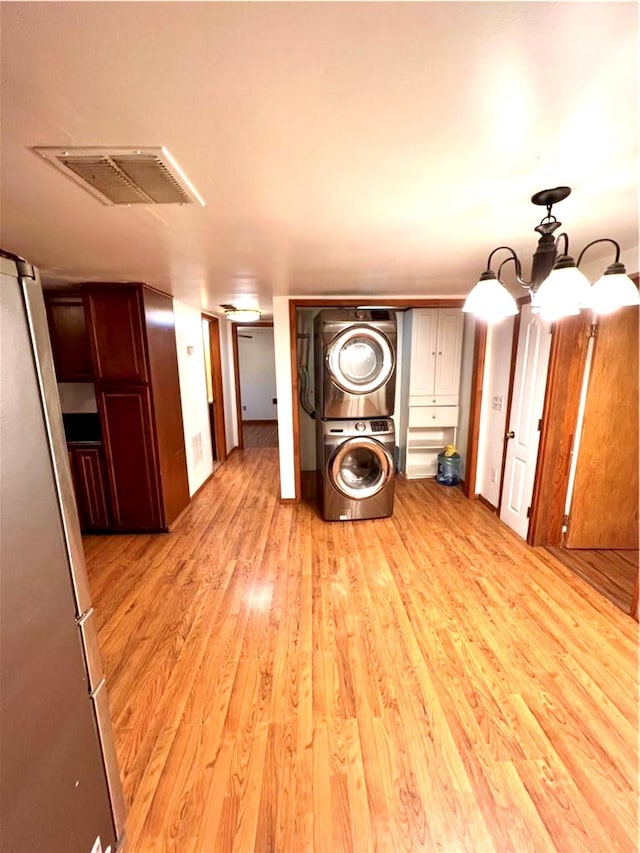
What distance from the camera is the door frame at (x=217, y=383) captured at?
17.0 ft

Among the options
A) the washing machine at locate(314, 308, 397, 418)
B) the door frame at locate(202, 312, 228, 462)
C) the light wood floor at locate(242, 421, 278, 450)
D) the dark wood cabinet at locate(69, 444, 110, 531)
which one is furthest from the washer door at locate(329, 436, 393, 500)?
the light wood floor at locate(242, 421, 278, 450)

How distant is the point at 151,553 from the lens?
9.62ft

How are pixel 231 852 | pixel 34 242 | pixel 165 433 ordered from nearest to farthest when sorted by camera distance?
1. pixel 231 852
2. pixel 34 242
3. pixel 165 433

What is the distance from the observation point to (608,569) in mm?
2590

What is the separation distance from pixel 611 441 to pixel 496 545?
1.20 metres

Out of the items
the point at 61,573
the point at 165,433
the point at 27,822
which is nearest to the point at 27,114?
the point at 61,573

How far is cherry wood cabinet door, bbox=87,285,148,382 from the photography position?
2840 millimetres

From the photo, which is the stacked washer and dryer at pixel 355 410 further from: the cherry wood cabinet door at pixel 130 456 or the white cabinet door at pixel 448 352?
the cherry wood cabinet door at pixel 130 456

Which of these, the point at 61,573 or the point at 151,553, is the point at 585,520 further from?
the point at 151,553

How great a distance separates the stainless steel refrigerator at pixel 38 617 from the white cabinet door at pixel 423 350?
150 inches

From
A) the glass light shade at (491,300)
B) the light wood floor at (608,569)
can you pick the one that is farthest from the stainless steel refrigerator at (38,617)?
the light wood floor at (608,569)

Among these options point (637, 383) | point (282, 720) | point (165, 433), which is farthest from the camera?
point (165, 433)

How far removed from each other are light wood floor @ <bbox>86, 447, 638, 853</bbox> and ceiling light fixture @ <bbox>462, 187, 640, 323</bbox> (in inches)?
70.6

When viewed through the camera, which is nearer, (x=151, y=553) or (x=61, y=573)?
(x=61, y=573)
